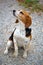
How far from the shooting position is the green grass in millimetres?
5586

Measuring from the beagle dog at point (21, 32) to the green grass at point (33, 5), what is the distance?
203cm

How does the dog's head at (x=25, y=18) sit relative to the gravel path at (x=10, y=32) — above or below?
above

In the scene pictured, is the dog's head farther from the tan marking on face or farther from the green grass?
the green grass

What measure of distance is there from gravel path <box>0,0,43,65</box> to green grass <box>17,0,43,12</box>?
191 millimetres

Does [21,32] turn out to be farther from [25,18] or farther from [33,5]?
[33,5]

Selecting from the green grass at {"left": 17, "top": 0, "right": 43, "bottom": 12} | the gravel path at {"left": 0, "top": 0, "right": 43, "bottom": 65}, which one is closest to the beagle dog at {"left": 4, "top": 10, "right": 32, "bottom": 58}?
the gravel path at {"left": 0, "top": 0, "right": 43, "bottom": 65}

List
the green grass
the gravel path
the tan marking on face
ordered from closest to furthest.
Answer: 1. the tan marking on face
2. the gravel path
3. the green grass

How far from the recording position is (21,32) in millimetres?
3482

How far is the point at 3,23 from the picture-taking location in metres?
4.92

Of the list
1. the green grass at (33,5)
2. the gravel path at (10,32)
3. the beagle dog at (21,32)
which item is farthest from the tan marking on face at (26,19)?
the green grass at (33,5)

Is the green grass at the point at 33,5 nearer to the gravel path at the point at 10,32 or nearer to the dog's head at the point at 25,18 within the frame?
the gravel path at the point at 10,32

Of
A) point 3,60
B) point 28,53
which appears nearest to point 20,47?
point 28,53

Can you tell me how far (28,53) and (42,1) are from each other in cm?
261

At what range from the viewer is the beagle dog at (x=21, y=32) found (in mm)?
3322
